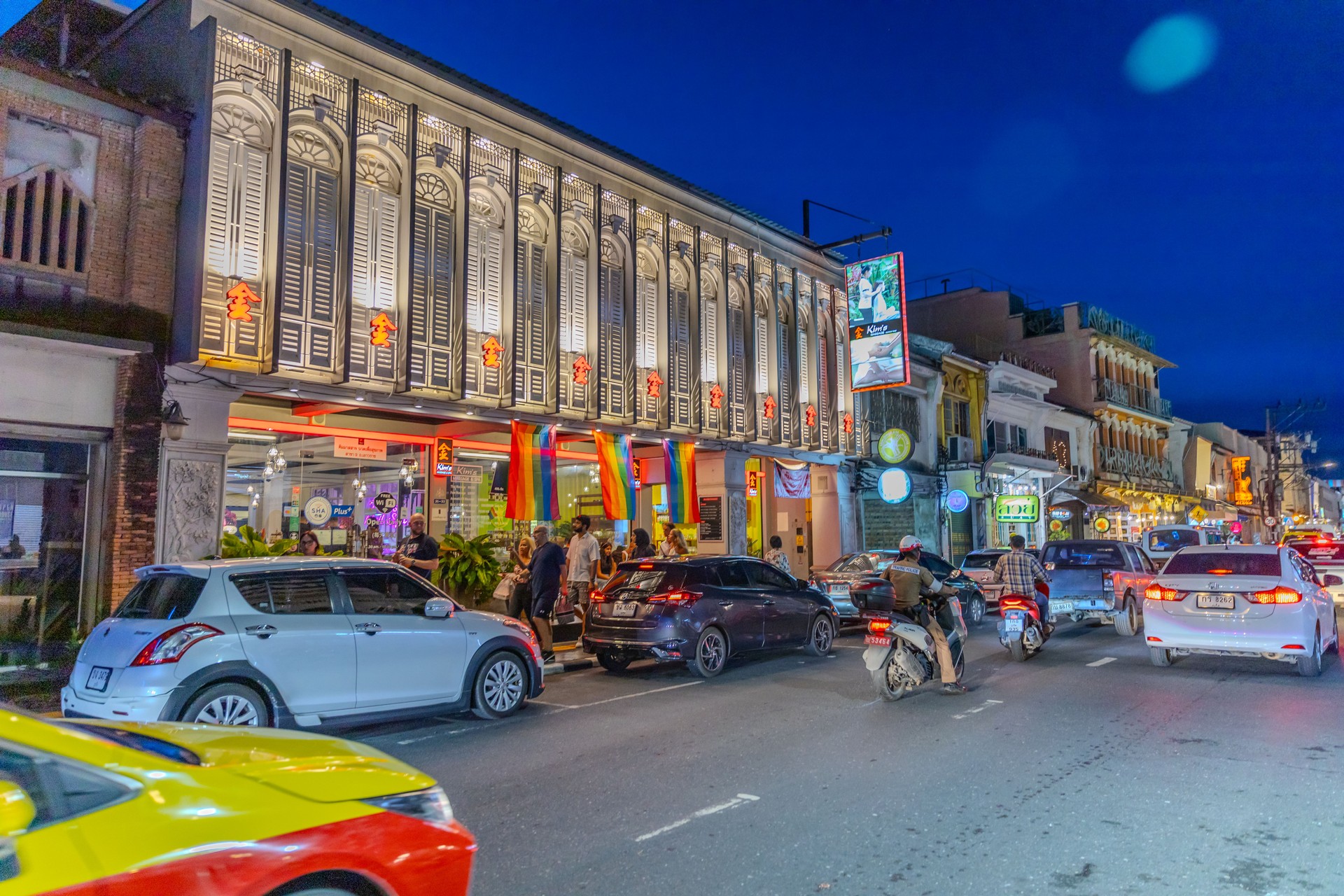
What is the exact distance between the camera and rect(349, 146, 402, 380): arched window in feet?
48.3

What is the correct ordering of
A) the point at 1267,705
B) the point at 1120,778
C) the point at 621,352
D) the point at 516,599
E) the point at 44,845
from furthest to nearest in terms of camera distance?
1. the point at 621,352
2. the point at 516,599
3. the point at 1267,705
4. the point at 1120,778
5. the point at 44,845

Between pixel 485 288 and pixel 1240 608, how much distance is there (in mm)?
13007

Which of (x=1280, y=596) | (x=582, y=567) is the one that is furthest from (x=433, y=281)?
(x=1280, y=596)

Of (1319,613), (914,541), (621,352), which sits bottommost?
(1319,613)

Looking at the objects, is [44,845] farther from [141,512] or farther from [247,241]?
[247,241]

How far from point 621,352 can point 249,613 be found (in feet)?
42.5

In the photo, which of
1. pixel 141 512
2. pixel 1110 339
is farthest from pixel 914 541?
pixel 1110 339

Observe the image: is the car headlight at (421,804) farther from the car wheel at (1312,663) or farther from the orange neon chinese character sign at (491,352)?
the orange neon chinese character sign at (491,352)

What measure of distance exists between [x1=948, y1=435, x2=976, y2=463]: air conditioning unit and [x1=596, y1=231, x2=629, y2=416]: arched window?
15.7m

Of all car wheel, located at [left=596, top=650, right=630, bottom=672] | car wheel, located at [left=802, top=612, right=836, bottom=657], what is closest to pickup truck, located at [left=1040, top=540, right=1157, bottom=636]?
car wheel, located at [left=802, top=612, right=836, bottom=657]

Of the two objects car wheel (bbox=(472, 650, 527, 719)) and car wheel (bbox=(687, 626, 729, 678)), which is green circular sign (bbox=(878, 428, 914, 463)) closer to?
car wheel (bbox=(687, 626, 729, 678))

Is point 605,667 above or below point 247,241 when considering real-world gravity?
below

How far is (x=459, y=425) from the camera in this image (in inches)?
693

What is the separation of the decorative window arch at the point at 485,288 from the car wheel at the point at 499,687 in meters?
7.97
